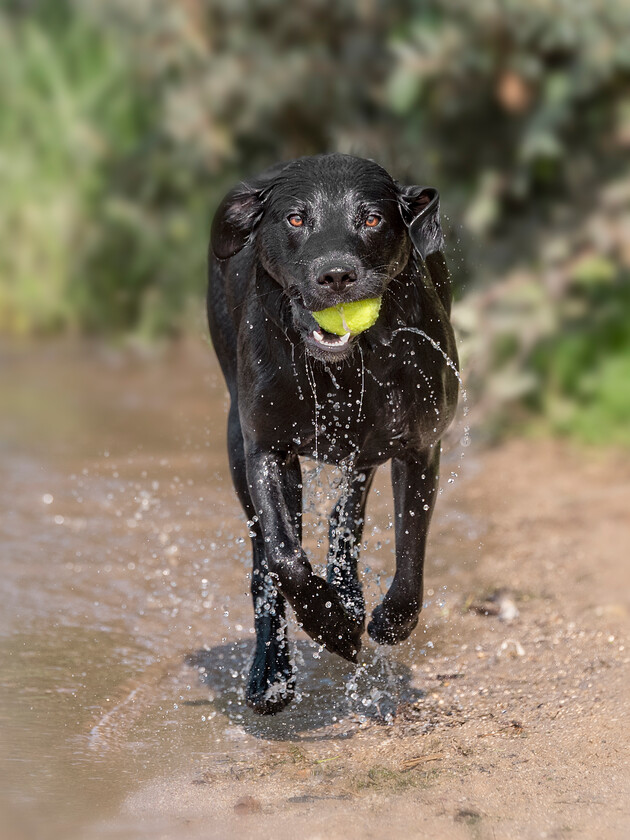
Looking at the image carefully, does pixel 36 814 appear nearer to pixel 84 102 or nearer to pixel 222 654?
pixel 222 654

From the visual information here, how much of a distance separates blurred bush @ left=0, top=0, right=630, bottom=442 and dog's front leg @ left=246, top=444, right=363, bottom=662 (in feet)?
4.78

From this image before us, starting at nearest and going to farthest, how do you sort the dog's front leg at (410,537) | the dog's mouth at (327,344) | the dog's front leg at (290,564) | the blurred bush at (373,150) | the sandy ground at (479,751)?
the sandy ground at (479,751) → the dog's mouth at (327,344) → the dog's front leg at (290,564) → the dog's front leg at (410,537) → the blurred bush at (373,150)

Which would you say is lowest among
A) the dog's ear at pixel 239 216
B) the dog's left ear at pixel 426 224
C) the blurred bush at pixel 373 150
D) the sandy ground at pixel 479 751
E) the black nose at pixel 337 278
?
the sandy ground at pixel 479 751

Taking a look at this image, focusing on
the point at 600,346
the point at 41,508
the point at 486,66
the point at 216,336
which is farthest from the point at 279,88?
the point at 216,336

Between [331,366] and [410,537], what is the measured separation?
2.16 ft

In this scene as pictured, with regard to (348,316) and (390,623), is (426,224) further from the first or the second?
(390,623)

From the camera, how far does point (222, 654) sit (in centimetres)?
457

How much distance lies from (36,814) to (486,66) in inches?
211

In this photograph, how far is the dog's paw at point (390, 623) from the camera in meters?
3.91

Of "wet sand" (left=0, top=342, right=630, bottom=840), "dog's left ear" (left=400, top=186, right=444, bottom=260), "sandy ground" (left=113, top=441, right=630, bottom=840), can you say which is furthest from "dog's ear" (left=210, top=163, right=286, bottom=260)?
"sandy ground" (left=113, top=441, right=630, bottom=840)

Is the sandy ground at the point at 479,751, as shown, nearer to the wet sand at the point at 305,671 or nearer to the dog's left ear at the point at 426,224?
the wet sand at the point at 305,671

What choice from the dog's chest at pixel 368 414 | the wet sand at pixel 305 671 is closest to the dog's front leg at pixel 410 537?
Result: the dog's chest at pixel 368 414

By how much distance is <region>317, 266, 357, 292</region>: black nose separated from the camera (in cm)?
323

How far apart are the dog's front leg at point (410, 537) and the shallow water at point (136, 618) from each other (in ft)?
1.00
